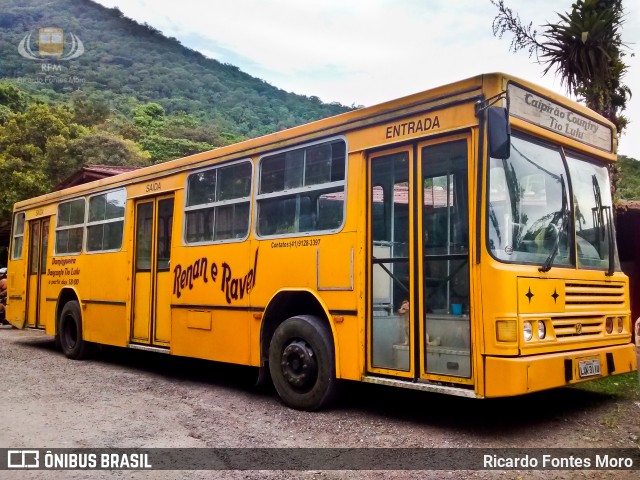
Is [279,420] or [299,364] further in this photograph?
[299,364]

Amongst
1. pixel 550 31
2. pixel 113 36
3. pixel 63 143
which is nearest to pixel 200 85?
pixel 113 36

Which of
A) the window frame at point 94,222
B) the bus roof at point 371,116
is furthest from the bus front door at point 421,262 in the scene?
the window frame at point 94,222

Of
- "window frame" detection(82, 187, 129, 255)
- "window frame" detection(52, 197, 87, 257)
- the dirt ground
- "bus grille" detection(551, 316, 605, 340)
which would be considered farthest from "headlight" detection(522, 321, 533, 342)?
"window frame" detection(52, 197, 87, 257)

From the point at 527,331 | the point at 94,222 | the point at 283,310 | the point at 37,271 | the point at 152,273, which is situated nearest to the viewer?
the point at 527,331

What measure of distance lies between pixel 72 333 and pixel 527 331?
8.12 meters

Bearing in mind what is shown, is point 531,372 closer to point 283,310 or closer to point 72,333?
point 283,310

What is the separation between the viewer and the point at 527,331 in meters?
4.77

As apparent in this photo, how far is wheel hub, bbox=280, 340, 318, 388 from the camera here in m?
6.05

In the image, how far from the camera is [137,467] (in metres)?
4.48

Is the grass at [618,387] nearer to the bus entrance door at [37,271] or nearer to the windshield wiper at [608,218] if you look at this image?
the windshield wiper at [608,218]

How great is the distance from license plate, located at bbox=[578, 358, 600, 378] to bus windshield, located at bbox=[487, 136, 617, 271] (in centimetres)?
83

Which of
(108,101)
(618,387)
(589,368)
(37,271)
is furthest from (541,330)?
(108,101)

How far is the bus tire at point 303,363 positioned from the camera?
5.93m

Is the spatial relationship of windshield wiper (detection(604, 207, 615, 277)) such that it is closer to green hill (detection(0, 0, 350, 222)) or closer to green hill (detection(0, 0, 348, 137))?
green hill (detection(0, 0, 350, 222))
